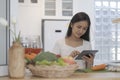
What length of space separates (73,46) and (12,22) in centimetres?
115

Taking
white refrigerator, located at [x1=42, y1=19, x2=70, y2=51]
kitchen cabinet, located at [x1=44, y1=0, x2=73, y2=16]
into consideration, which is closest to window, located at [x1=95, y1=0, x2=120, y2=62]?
kitchen cabinet, located at [x1=44, y1=0, x2=73, y2=16]

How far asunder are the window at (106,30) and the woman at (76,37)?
243 centimetres

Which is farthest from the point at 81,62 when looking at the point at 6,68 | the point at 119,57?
the point at 119,57

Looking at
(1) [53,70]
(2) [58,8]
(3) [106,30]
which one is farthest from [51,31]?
(1) [53,70]

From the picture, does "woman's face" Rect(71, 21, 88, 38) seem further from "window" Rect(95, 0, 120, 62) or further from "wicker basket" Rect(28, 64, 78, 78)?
"window" Rect(95, 0, 120, 62)

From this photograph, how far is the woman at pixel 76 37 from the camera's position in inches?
91.9

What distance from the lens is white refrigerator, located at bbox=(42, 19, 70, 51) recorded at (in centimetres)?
441

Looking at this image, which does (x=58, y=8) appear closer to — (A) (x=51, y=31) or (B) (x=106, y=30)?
(A) (x=51, y=31)

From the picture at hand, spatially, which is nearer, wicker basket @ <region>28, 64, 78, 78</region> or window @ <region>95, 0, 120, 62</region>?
wicker basket @ <region>28, 64, 78, 78</region>

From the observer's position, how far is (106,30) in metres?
4.84

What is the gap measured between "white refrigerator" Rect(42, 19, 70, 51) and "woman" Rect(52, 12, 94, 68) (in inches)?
75.9

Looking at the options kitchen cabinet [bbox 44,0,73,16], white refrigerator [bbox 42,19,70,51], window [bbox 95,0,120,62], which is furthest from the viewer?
window [bbox 95,0,120,62]

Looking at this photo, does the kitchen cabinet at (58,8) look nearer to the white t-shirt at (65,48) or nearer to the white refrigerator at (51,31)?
the white refrigerator at (51,31)

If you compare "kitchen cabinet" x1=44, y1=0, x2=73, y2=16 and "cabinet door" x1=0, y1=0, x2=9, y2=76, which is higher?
"kitchen cabinet" x1=44, y1=0, x2=73, y2=16
